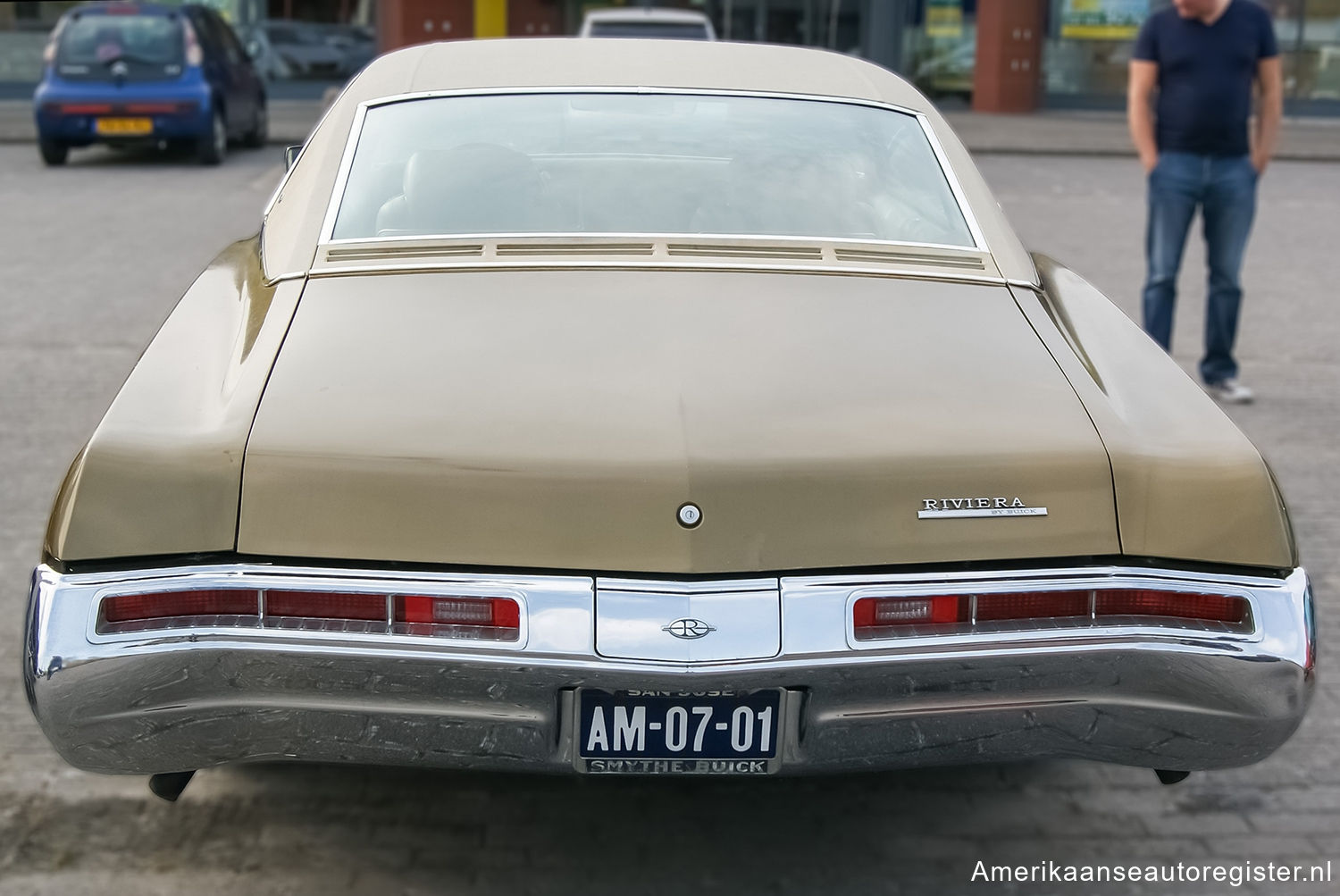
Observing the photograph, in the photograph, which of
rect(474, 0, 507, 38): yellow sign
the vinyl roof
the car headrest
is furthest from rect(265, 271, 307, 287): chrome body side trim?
rect(474, 0, 507, 38): yellow sign

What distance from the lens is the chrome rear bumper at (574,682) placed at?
94.2 inches

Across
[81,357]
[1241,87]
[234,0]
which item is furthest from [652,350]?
[234,0]

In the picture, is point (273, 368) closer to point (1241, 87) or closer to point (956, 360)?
point (956, 360)

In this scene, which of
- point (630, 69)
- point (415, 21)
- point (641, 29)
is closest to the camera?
point (630, 69)

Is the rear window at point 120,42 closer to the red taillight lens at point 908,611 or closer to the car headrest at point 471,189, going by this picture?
the car headrest at point 471,189

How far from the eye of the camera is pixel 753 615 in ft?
7.84

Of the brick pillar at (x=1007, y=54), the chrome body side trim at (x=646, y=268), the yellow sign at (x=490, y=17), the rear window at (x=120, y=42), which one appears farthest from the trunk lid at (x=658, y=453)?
the yellow sign at (x=490, y=17)

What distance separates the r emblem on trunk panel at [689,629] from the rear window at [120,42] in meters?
15.2

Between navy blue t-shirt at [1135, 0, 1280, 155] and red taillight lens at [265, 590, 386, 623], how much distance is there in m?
5.26

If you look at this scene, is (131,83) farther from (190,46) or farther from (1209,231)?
(1209,231)

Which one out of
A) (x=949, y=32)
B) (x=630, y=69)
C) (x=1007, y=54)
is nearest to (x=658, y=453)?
(x=630, y=69)

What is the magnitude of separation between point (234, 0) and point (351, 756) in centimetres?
2535

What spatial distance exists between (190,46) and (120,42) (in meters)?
0.74

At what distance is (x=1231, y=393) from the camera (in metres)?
6.89
